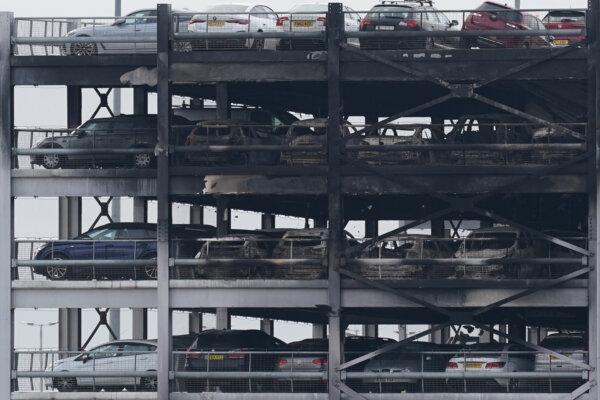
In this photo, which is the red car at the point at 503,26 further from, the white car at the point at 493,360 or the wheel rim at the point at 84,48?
the wheel rim at the point at 84,48

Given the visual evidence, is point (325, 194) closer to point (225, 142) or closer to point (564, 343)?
point (225, 142)

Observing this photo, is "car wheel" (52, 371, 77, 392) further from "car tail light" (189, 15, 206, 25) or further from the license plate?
the license plate

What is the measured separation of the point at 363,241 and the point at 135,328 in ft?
53.9

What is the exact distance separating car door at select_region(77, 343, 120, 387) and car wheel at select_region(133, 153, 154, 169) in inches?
205

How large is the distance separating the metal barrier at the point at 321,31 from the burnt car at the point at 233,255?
18.3ft

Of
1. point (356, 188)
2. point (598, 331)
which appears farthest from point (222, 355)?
point (598, 331)

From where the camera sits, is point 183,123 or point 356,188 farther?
point 183,123

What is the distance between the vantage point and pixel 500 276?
56688 mm

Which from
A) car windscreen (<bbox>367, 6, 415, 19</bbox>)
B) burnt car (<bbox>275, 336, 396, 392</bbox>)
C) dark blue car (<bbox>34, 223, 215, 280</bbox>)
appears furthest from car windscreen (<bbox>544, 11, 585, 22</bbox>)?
dark blue car (<bbox>34, 223, 215, 280</bbox>)

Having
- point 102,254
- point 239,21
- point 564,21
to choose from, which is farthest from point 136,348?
point 564,21

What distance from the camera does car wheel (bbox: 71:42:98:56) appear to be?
5978 cm

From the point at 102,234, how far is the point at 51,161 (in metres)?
2.63

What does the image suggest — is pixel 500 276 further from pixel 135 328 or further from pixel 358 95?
pixel 135 328

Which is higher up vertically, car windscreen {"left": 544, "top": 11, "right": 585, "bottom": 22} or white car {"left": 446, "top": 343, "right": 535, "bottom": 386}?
car windscreen {"left": 544, "top": 11, "right": 585, "bottom": 22}
